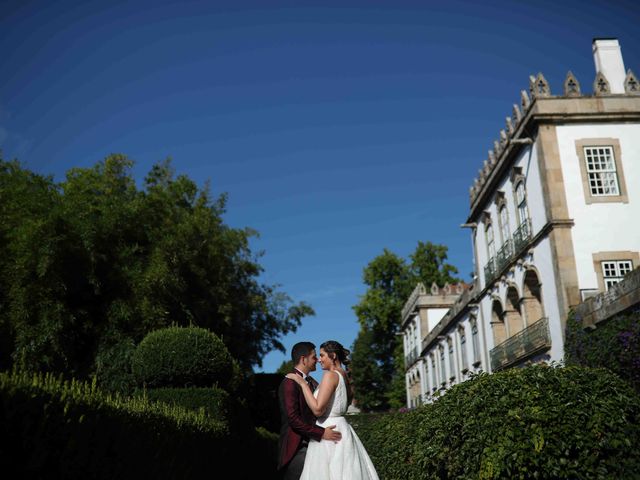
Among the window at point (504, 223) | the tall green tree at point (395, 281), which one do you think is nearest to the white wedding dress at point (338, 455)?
the window at point (504, 223)

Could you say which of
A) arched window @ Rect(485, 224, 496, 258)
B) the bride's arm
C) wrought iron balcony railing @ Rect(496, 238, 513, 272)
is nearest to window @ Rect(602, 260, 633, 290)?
wrought iron balcony railing @ Rect(496, 238, 513, 272)

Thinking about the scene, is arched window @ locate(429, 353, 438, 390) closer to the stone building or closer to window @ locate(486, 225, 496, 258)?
window @ locate(486, 225, 496, 258)

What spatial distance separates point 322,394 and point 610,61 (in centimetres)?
2377

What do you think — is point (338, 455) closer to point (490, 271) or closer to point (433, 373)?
point (490, 271)

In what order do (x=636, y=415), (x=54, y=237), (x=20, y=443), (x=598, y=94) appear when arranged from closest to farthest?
(x=20, y=443) < (x=636, y=415) < (x=54, y=237) < (x=598, y=94)

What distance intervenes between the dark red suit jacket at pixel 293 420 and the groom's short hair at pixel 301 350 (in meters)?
0.34

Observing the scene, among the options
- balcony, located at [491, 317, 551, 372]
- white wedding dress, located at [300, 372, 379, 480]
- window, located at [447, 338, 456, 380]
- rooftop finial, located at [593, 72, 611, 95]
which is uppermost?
rooftop finial, located at [593, 72, 611, 95]

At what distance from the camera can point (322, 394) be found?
6148 millimetres

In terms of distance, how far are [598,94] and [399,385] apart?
141 feet

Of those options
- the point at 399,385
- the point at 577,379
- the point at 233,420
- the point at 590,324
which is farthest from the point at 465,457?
the point at 399,385

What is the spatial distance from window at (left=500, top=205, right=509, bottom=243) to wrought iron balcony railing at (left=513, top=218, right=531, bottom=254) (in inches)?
64.0

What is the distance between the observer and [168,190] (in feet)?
88.9

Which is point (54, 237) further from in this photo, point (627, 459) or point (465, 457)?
point (627, 459)

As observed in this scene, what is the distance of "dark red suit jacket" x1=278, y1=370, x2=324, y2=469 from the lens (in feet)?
20.1
